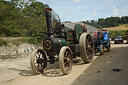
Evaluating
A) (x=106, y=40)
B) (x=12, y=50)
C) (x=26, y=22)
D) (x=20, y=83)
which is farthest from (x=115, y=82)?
(x=26, y=22)

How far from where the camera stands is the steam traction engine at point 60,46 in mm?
5441

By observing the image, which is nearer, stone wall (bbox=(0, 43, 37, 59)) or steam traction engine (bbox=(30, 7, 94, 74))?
steam traction engine (bbox=(30, 7, 94, 74))

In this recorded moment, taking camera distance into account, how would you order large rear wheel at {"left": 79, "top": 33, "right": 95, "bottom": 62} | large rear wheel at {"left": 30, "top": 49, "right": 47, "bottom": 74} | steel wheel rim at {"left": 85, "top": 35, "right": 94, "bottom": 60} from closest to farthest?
large rear wheel at {"left": 30, "top": 49, "right": 47, "bottom": 74} → large rear wheel at {"left": 79, "top": 33, "right": 95, "bottom": 62} → steel wheel rim at {"left": 85, "top": 35, "right": 94, "bottom": 60}

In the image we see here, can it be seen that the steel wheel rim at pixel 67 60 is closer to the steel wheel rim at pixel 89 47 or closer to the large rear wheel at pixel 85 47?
the large rear wheel at pixel 85 47

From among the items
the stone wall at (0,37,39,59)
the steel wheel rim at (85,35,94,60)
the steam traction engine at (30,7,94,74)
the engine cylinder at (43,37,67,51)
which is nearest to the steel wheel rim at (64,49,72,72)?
the steam traction engine at (30,7,94,74)

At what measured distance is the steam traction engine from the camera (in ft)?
17.9

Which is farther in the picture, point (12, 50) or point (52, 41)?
point (12, 50)

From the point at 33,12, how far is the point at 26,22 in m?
2.76

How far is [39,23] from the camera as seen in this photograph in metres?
18.9

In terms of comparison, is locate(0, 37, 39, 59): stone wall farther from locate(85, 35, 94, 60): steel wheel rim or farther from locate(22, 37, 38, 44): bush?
locate(85, 35, 94, 60): steel wheel rim

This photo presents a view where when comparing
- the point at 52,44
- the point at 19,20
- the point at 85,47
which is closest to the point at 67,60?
the point at 52,44

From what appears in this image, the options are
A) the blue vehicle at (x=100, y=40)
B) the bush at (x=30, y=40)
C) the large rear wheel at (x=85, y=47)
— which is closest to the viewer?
the large rear wheel at (x=85, y=47)

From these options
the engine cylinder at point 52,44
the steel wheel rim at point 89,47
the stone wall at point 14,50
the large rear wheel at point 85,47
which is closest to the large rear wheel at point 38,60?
the engine cylinder at point 52,44

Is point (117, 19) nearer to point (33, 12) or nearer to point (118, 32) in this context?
point (118, 32)
